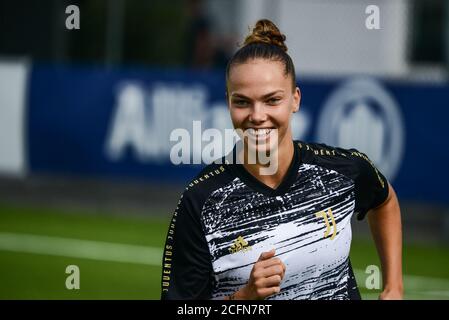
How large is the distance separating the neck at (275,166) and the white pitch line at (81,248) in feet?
24.9

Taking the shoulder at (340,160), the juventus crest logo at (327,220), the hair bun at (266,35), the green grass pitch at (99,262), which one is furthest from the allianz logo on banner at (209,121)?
the juventus crest logo at (327,220)

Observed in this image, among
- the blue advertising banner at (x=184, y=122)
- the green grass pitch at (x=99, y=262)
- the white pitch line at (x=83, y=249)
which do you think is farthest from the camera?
the blue advertising banner at (x=184, y=122)

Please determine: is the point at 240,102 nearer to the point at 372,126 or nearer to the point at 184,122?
the point at 372,126

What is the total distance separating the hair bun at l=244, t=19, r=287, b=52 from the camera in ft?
17.9

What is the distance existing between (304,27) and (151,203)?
3718 millimetres

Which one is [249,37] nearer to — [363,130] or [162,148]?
[363,130]

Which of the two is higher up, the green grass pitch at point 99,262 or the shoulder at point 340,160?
the shoulder at point 340,160

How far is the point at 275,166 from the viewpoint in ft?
17.5

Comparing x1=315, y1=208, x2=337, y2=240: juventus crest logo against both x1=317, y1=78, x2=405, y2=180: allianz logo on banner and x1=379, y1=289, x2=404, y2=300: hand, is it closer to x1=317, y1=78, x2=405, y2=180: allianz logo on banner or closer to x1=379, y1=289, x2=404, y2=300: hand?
x1=379, y1=289, x2=404, y2=300: hand

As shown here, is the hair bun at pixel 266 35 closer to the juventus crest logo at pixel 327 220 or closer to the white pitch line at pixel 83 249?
the juventus crest logo at pixel 327 220

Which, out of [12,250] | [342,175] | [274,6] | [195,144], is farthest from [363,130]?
[342,175]

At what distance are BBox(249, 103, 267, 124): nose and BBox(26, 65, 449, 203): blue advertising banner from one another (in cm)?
866

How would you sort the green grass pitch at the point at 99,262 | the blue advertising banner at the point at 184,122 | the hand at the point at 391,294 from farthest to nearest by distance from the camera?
the blue advertising banner at the point at 184,122 → the green grass pitch at the point at 99,262 → the hand at the point at 391,294

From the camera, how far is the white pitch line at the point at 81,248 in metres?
13.2
